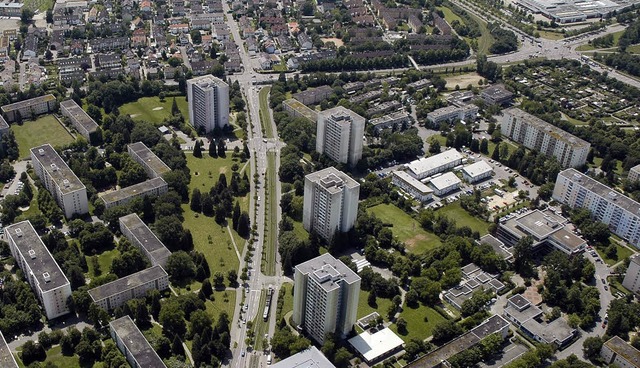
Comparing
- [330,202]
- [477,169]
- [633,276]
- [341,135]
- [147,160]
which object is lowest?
[633,276]

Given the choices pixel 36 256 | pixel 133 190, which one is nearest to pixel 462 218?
pixel 133 190

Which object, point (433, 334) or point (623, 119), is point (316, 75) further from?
point (433, 334)

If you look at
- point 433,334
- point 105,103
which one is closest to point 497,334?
point 433,334

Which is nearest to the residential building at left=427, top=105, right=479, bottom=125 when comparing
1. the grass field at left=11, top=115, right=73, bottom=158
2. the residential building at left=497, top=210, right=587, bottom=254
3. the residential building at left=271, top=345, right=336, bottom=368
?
the residential building at left=497, top=210, right=587, bottom=254

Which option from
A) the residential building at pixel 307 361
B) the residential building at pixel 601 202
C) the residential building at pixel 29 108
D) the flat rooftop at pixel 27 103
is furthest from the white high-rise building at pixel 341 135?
the flat rooftop at pixel 27 103

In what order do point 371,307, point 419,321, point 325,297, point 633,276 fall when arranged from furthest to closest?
1. point 633,276
2. point 371,307
3. point 419,321
4. point 325,297

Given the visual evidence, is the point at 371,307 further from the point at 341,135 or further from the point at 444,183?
the point at 341,135
